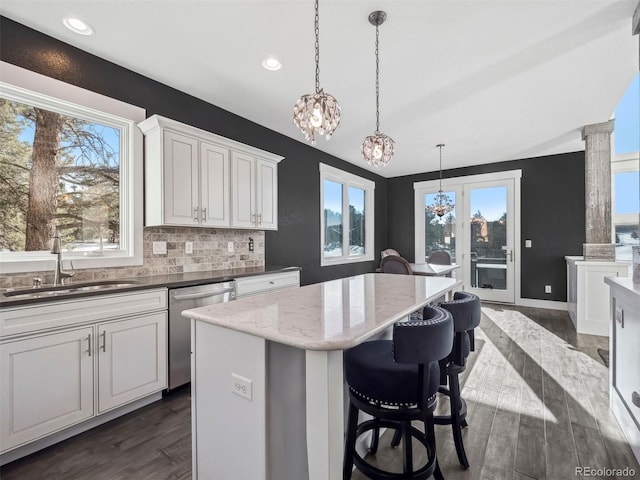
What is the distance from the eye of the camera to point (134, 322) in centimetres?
209

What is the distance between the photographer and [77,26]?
210cm

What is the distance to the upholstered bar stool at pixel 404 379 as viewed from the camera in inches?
41.9

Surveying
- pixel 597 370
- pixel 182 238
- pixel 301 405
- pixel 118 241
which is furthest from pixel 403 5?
pixel 597 370

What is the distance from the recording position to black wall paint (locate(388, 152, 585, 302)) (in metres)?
5.06

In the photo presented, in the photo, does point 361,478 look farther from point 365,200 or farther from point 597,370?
point 365,200

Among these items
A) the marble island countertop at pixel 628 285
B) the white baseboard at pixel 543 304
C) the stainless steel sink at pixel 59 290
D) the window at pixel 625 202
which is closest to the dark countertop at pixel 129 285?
the stainless steel sink at pixel 59 290

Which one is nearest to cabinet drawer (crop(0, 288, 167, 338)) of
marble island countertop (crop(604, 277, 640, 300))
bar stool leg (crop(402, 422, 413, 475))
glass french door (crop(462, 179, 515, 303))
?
bar stool leg (crop(402, 422, 413, 475))

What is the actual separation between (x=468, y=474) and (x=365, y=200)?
5.15 m

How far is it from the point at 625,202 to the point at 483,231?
6.53 ft

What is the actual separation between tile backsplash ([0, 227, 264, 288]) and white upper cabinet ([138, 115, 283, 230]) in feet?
0.84

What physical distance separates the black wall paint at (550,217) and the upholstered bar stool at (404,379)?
16.8ft

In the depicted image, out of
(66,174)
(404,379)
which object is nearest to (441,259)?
(404,379)

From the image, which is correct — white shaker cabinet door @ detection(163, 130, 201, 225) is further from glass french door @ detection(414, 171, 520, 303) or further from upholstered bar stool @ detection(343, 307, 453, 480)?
glass french door @ detection(414, 171, 520, 303)

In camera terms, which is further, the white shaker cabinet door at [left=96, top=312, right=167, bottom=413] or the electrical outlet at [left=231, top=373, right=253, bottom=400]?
the white shaker cabinet door at [left=96, top=312, right=167, bottom=413]
